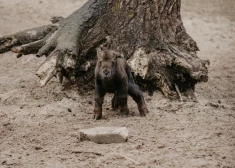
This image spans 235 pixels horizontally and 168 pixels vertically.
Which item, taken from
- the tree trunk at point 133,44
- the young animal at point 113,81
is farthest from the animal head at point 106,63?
the tree trunk at point 133,44

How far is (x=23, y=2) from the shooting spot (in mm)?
12281

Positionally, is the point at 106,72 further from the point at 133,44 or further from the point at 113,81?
the point at 133,44

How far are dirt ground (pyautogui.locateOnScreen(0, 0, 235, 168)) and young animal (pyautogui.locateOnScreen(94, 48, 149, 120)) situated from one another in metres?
0.18

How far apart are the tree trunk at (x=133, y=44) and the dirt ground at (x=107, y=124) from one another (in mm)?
305

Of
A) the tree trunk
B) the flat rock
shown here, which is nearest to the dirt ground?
the flat rock

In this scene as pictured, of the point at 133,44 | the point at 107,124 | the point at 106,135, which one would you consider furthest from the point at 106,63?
the point at 133,44

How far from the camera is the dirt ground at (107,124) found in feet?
14.1

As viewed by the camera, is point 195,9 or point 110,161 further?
point 195,9

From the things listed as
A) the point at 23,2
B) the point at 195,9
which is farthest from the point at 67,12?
the point at 195,9

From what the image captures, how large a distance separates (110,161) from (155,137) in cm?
86

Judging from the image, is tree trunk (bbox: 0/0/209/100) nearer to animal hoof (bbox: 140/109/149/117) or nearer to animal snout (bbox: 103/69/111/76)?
animal hoof (bbox: 140/109/149/117)

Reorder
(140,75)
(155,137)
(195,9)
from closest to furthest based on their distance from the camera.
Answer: (155,137) → (140,75) → (195,9)

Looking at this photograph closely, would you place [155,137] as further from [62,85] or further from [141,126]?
[62,85]

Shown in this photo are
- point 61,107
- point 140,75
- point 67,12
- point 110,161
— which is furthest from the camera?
point 67,12
